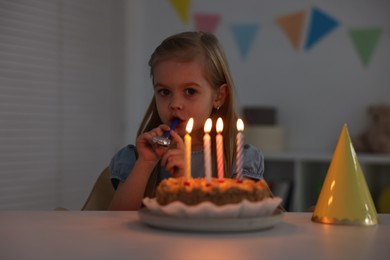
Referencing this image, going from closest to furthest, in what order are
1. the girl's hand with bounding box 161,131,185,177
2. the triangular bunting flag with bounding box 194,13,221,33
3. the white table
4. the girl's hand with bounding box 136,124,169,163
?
the white table → the girl's hand with bounding box 161,131,185,177 → the girl's hand with bounding box 136,124,169,163 → the triangular bunting flag with bounding box 194,13,221,33

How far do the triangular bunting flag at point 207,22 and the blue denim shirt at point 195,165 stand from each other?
2441 millimetres

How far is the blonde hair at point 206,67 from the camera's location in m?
1.70

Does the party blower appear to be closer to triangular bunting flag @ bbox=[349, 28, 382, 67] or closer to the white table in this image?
the white table

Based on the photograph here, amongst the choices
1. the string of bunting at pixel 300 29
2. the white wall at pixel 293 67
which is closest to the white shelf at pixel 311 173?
the white wall at pixel 293 67

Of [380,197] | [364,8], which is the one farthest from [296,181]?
[364,8]

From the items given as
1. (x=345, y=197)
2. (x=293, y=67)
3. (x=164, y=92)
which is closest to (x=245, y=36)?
(x=293, y=67)

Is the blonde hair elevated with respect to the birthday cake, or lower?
elevated

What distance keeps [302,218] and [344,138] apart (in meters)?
0.16

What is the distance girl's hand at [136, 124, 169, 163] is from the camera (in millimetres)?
1493

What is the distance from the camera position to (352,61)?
3.88 m

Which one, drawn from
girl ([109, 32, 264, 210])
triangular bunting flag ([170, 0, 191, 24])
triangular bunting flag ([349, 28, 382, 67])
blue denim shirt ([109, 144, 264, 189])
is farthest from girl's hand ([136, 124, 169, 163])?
triangular bunting flag ([170, 0, 191, 24])

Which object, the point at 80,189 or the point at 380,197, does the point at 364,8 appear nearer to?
the point at 380,197

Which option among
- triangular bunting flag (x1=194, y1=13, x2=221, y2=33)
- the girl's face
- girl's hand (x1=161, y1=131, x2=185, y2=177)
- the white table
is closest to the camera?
the white table

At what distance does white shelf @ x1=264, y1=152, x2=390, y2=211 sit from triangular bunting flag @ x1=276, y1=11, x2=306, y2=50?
2.51 ft
